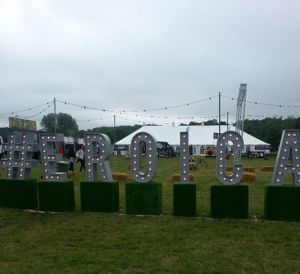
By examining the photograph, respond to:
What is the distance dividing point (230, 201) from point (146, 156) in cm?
225

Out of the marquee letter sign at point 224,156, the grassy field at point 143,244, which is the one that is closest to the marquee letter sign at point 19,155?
the grassy field at point 143,244

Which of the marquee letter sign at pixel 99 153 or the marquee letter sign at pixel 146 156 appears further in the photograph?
the marquee letter sign at pixel 99 153

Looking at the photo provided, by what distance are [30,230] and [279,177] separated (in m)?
5.67

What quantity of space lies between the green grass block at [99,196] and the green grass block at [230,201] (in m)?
2.53

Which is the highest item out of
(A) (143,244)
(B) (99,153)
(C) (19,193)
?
(B) (99,153)

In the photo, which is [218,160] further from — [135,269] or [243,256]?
[135,269]

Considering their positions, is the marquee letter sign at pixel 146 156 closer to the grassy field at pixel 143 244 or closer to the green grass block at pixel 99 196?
the green grass block at pixel 99 196

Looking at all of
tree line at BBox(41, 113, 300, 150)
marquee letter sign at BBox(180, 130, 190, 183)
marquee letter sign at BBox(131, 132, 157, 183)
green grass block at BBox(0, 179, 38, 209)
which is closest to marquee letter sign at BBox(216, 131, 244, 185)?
marquee letter sign at BBox(180, 130, 190, 183)

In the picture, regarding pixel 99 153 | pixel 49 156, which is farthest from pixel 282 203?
pixel 49 156

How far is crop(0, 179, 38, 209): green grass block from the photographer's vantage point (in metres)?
12.3

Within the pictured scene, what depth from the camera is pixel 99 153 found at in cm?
1162

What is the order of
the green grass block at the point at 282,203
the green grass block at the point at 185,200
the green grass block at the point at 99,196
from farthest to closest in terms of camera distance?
the green grass block at the point at 99,196 → the green grass block at the point at 185,200 → the green grass block at the point at 282,203

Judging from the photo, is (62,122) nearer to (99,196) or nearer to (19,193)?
(19,193)

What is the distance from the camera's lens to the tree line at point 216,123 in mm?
87312
